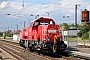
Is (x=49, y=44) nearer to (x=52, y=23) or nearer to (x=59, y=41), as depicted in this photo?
(x=59, y=41)

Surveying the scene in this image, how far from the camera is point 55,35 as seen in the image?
20859 millimetres

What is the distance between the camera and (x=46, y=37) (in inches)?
825

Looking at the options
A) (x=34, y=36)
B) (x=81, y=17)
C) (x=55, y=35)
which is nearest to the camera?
(x=55, y=35)

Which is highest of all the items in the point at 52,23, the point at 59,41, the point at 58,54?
the point at 52,23

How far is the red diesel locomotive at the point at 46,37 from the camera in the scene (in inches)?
786

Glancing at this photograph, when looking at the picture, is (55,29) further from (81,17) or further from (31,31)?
(81,17)

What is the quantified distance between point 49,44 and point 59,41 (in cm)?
102

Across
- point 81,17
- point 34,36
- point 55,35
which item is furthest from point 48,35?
point 81,17

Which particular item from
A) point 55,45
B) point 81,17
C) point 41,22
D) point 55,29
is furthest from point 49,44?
point 81,17

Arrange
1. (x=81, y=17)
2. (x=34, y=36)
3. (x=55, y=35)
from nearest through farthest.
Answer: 1. (x=55, y=35)
2. (x=34, y=36)
3. (x=81, y=17)

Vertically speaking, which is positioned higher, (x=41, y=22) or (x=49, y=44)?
(x=41, y=22)

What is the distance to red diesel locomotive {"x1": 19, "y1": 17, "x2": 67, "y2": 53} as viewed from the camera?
65.5 feet

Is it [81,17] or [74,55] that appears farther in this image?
[81,17]

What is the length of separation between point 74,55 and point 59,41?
192 cm
